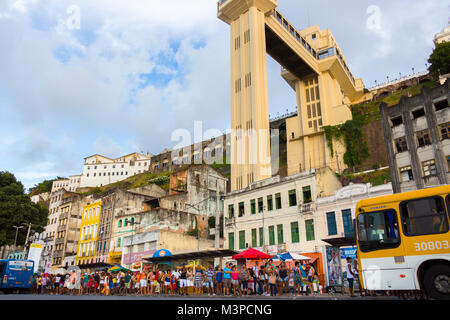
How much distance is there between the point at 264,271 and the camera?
19.5m

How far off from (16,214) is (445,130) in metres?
54.9

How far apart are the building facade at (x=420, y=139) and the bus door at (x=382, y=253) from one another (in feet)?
71.1

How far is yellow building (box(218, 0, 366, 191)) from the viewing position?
176ft

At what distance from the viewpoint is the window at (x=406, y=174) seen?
3297 centimetres

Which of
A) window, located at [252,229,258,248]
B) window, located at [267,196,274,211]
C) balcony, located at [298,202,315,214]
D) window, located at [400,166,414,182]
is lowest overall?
window, located at [252,229,258,248]

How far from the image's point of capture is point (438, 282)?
10.5 metres

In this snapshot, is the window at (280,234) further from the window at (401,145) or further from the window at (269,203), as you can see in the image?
the window at (401,145)

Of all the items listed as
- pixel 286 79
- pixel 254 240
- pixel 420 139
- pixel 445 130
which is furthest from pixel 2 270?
pixel 286 79

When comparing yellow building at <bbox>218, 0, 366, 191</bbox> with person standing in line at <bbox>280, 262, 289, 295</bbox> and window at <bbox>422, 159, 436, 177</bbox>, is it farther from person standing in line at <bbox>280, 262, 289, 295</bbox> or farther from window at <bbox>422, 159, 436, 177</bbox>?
person standing in line at <bbox>280, 262, 289, 295</bbox>

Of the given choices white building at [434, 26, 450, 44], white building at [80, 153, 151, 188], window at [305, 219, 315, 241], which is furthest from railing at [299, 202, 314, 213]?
white building at [80, 153, 151, 188]

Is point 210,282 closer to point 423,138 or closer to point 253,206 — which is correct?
point 253,206

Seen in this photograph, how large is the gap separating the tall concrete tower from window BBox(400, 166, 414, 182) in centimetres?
1998
